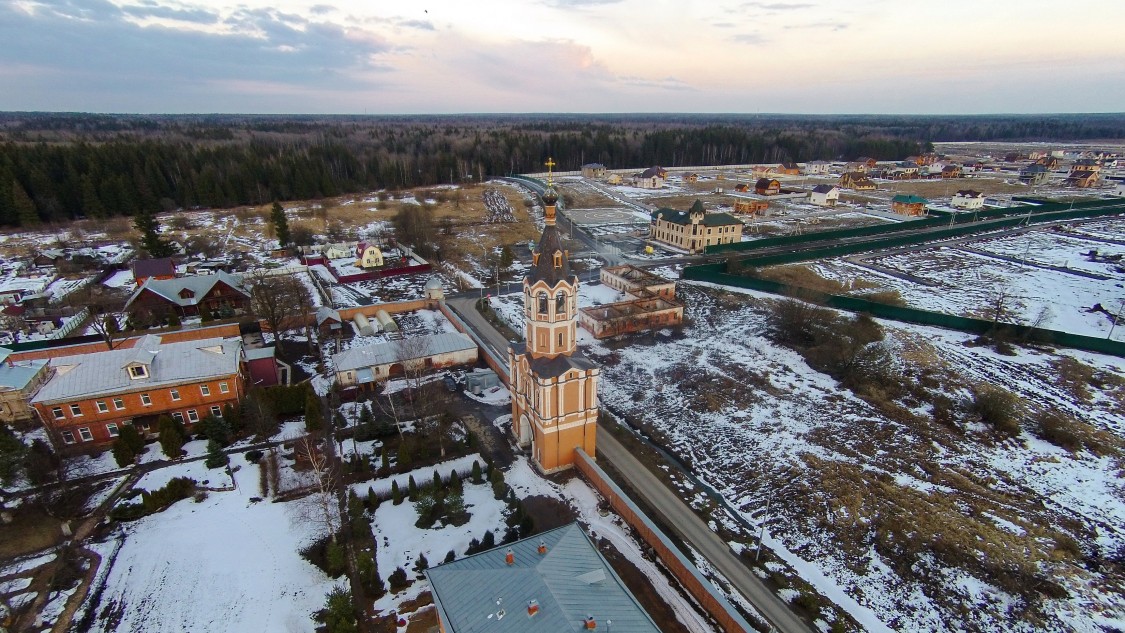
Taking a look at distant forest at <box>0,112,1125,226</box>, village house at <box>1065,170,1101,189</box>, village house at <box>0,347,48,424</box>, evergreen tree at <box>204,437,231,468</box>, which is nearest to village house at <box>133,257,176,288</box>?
village house at <box>0,347,48,424</box>

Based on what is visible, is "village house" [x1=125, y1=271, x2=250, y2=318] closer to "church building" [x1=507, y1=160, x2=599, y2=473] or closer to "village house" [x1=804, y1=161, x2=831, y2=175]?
"church building" [x1=507, y1=160, x2=599, y2=473]

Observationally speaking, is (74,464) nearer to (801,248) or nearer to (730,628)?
(730,628)

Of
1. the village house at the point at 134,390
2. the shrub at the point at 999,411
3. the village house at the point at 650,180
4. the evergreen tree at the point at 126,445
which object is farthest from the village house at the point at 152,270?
the village house at the point at 650,180

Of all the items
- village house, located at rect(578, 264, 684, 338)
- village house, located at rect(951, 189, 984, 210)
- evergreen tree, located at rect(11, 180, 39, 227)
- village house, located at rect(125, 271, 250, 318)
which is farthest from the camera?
village house, located at rect(951, 189, 984, 210)

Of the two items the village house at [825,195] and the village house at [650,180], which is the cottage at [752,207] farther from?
the village house at [650,180]

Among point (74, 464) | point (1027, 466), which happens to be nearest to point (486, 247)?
point (74, 464)
